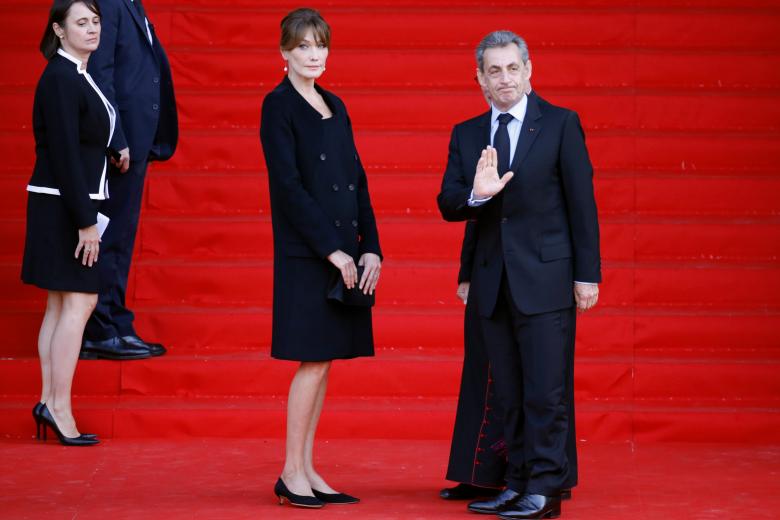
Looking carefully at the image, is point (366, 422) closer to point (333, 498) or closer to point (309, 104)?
point (333, 498)

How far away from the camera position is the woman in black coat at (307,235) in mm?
4023

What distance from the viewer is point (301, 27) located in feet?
13.2

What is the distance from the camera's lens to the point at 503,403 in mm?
4082

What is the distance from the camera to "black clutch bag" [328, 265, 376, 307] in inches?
159

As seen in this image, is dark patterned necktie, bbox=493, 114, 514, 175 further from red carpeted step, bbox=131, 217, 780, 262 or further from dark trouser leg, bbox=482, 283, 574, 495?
red carpeted step, bbox=131, 217, 780, 262

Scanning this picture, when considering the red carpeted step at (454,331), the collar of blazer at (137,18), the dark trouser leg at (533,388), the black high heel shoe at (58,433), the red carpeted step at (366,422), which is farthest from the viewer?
the red carpeted step at (454,331)

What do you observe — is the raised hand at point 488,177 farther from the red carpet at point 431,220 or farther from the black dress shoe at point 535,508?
the red carpet at point 431,220

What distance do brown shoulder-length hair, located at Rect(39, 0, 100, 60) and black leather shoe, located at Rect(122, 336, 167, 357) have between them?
115 centimetres

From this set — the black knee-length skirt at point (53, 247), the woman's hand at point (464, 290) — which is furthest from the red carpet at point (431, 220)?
the woman's hand at point (464, 290)

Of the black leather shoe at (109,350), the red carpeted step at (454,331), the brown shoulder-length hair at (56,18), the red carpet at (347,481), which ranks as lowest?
the red carpet at (347,481)

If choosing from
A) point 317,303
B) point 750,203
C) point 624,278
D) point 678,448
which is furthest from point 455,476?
point 750,203

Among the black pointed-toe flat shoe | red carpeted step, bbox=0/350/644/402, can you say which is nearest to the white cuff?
the black pointed-toe flat shoe

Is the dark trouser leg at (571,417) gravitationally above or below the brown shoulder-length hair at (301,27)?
below

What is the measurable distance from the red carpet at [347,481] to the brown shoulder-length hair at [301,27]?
4.38 ft
